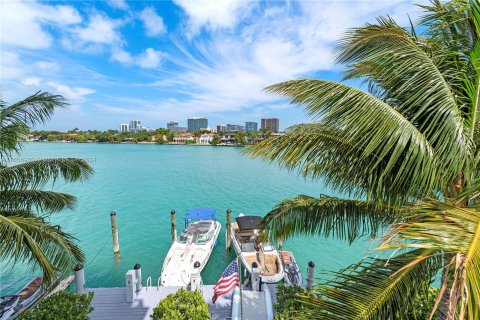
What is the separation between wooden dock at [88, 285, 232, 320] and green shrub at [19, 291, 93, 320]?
6.57 ft

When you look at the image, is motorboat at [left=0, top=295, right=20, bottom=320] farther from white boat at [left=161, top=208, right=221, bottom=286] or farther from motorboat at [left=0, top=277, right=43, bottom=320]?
white boat at [left=161, top=208, right=221, bottom=286]

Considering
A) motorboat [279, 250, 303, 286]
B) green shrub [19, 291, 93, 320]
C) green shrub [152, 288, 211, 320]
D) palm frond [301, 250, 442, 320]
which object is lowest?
motorboat [279, 250, 303, 286]

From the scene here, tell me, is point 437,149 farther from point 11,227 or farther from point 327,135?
point 11,227

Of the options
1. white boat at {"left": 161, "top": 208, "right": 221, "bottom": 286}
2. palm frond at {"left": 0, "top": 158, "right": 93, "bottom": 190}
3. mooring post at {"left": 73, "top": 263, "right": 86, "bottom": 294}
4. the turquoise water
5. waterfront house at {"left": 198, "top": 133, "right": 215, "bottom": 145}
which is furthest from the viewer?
waterfront house at {"left": 198, "top": 133, "right": 215, "bottom": 145}

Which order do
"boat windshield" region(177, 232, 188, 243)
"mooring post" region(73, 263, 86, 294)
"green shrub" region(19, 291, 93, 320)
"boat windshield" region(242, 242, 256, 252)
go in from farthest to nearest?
"boat windshield" region(177, 232, 188, 243) < "boat windshield" region(242, 242, 256, 252) < "mooring post" region(73, 263, 86, 294) < "green shrub" region(19, 291, 93, 320)

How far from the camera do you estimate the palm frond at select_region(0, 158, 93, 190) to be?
5.24 meters

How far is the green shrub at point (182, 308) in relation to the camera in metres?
5.73

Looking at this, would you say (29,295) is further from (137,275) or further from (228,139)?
(228,139)

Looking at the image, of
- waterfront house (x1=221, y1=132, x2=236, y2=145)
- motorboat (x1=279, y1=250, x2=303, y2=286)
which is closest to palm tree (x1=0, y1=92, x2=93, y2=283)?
motorboat (x1=279, y1=250, x2=303, y2=286)

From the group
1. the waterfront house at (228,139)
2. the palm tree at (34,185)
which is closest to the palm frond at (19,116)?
the palm tree at (34,185)

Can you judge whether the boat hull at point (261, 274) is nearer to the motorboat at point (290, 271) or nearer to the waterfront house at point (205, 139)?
the motorboat at point (290, 271)

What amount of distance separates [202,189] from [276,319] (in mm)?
25465

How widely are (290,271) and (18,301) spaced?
10.8 meters

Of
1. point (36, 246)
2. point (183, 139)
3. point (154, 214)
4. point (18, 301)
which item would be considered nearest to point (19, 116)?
point (36, 246)
